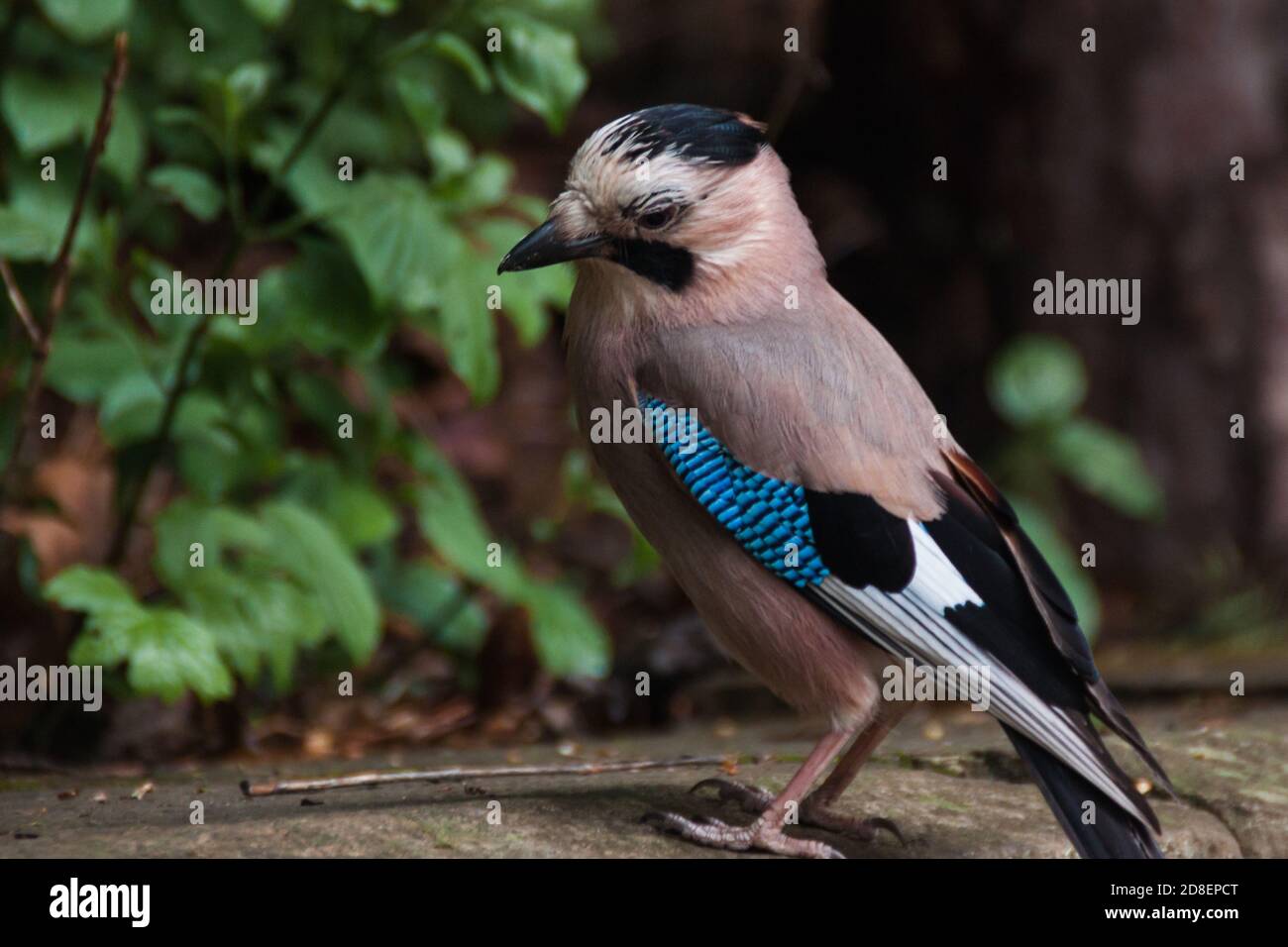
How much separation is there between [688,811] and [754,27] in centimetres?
682

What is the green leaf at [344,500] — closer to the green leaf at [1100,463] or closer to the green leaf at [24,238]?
the green leaf at [24,238]

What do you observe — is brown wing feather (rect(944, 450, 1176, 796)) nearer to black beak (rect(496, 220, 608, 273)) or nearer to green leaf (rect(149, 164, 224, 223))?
black beak (rect(496, 220, 608, 273))

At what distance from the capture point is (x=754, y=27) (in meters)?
9.80

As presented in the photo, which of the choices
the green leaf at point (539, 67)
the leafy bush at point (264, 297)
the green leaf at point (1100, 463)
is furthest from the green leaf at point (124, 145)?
the green leaf at point (1100, 463)

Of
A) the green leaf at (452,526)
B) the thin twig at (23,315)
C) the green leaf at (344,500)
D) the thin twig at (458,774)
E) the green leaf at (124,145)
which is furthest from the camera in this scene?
the green leaf at (452,526)

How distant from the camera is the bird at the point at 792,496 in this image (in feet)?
11.7

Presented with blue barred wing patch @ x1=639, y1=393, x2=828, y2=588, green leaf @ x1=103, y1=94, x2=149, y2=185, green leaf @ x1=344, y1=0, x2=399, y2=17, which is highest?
green leaf @ x1=344, y1=0, x2=399, y2=17

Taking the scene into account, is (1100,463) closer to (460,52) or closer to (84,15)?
(460,52)

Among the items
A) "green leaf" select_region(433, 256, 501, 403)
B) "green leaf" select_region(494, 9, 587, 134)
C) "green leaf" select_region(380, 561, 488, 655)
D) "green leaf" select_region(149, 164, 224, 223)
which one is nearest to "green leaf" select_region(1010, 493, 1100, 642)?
"green leaf" select_region(380, 561, 488, 655)

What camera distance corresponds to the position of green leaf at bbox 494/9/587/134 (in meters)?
4.63

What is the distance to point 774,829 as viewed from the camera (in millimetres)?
3592

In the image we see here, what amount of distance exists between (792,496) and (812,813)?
74cm

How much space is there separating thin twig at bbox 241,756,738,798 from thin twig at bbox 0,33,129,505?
4.15 ft

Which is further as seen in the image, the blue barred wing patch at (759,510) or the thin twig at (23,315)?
the thin twig at (23,315)
